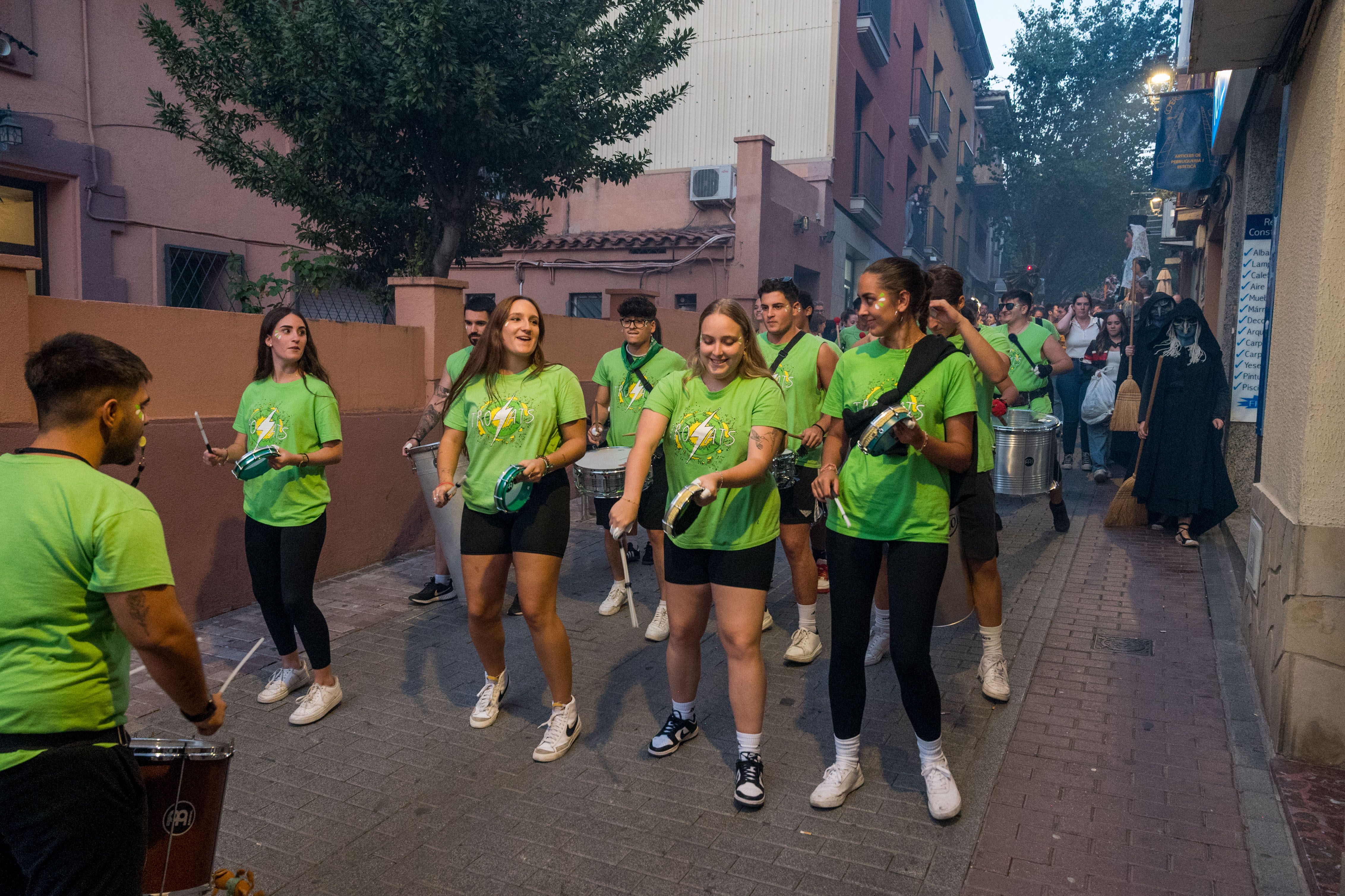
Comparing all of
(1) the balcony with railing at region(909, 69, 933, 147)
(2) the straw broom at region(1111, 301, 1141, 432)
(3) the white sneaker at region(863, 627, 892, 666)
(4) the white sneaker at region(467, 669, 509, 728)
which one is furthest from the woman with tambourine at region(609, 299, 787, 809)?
(1) the balcony with railing at region(909, 69, 933, 147)

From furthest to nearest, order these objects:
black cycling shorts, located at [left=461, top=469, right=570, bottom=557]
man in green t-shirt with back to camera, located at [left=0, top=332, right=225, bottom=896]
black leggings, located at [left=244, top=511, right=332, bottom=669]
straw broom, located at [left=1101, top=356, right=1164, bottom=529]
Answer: straw broom, located at [left=1101, top=356, right=1164, bottom=529], black leggings, located at [left=244, top=511, right=332, bottom=669], black cycling shorts, located at [left=461, top=469, right=570, bottom=557], man in green t-shirt with back to camera, located at [left=0, top=332, right=225, bottom=896]

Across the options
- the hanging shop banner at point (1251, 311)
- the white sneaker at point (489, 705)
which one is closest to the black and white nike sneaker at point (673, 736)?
the white sneaker at point (489, 705)

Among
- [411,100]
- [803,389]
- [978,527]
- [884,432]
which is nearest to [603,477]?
[803,389]

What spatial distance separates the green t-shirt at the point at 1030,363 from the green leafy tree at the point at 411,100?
4.34m

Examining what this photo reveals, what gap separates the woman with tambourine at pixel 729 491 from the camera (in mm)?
3773

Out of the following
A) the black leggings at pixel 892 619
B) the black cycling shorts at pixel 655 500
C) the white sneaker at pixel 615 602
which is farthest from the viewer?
the white sneaker at pixel 615 602

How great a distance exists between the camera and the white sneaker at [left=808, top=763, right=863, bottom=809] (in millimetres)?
3750

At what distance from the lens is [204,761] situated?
7.61ft

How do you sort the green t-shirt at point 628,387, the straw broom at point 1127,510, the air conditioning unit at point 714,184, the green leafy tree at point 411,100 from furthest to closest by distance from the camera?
1. the air conditioning unit at point 714,184
2. the straw broom at point 1127,510
3. the green leafy tree at point 411,100
4. the green t-shirt at point 628,387

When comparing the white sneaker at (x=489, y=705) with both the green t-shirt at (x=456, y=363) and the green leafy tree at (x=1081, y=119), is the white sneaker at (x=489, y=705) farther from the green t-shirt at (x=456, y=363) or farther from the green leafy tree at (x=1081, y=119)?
the green leafy tree at (x=1081, y=119)

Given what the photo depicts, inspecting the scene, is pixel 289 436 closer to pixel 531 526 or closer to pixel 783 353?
pixel 531 526

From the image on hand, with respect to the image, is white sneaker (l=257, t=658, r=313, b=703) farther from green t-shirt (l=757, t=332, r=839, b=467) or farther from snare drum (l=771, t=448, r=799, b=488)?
green t-shirt (l=757, t=332, r=839, b=467)

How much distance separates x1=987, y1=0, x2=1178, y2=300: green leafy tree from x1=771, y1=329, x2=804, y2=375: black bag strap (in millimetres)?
33061

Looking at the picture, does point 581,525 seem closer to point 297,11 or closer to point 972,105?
point 297,11
